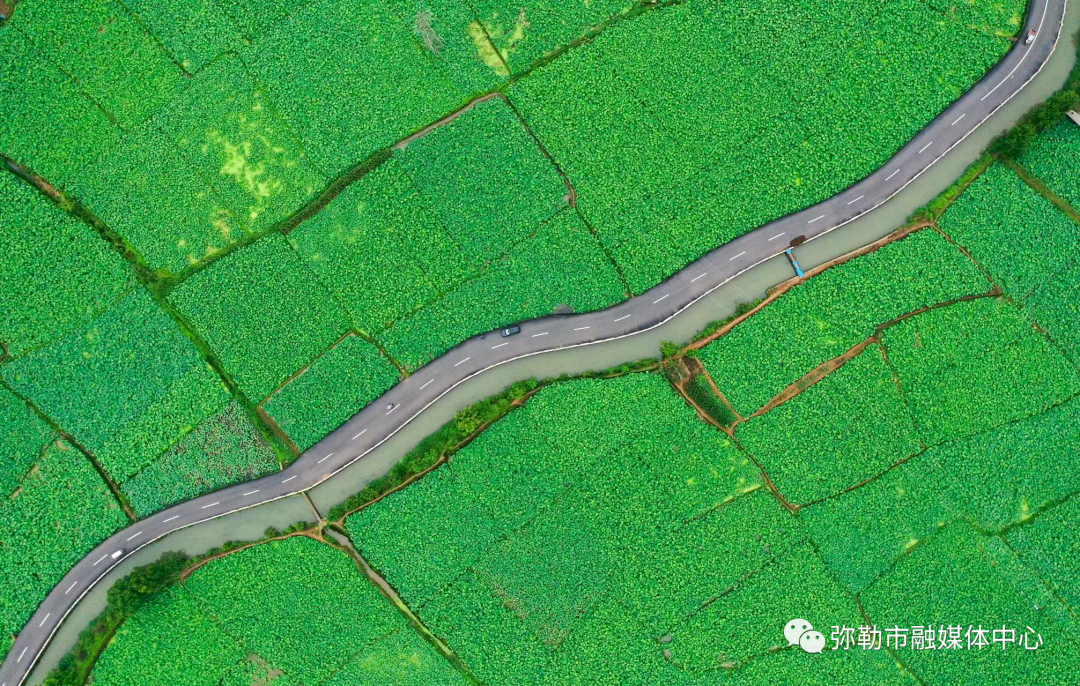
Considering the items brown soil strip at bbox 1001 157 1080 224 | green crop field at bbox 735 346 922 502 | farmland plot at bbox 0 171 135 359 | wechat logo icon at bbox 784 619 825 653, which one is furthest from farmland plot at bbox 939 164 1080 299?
farmland plot at bbox 0 171 135 359

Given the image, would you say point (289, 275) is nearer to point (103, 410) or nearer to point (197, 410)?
point (197, 410)

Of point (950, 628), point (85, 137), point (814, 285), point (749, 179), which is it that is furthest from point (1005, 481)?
point (85, 137)

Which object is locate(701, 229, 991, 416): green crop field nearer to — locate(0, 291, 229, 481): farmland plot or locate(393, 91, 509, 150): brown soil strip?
locate(393, 91, 509, 150): brown soil strip

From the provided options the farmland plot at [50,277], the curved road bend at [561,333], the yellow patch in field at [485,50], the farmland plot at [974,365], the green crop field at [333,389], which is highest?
the farmland plot at [50,277]

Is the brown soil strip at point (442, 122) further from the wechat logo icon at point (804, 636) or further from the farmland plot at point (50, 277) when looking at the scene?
the wechat logo icon at point (804, 636)

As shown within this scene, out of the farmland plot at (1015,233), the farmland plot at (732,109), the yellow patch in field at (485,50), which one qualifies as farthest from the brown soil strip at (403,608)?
the farmland plot at (1015,233)

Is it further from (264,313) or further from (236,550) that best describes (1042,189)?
(236,550)
